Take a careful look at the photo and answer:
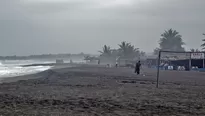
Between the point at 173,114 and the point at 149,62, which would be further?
the point at 149,62

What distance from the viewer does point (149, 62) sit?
2341 inches

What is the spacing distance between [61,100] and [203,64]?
3360 centimetres

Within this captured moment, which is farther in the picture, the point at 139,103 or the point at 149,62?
the point at 149,62

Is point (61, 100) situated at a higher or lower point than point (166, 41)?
lower

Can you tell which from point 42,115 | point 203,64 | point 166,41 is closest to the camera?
point 42,115

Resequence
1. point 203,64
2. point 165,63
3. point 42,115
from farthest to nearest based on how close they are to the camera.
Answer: point 165,63 < point 203,64 < point 42,115

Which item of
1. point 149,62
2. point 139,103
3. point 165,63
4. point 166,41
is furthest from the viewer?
point 166,41

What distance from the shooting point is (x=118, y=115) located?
9.20 meters

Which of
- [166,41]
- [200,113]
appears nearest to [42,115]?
[200,113]

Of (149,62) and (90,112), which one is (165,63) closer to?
(149,62)

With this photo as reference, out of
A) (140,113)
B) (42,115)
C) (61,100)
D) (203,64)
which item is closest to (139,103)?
(140,113)

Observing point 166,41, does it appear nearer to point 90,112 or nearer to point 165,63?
point 165,63

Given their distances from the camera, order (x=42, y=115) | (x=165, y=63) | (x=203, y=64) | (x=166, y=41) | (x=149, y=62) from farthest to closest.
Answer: (x=166, y=41) < (x=149, y=62) < (x=165, y=63) < (x=203, y=64) < (x=42, y=115)

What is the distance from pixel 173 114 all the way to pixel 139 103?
7.04ft
